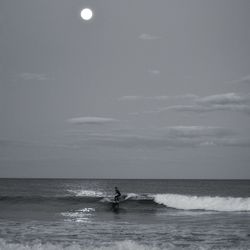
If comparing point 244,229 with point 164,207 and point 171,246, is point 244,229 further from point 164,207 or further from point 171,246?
point 164,207

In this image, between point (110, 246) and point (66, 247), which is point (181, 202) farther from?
point (66, 247)

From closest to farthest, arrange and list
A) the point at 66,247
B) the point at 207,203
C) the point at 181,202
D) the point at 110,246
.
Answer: the point at 66,247, the point at 110,246, the point at 207,203, the point at 181,202

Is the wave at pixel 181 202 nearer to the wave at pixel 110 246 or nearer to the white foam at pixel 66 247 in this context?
the wave at pixel 110 246

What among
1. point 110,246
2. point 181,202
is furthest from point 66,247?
point 181,202

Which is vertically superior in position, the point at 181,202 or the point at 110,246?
the point at 181,202

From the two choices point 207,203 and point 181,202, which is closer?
point 207,203

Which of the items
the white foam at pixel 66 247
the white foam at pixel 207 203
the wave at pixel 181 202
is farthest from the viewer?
the wave at pixel 181 202

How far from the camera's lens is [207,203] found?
3853cm

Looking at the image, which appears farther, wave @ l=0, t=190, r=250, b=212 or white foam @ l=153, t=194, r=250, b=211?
wave @ l=0, t=190, r=250, b=212

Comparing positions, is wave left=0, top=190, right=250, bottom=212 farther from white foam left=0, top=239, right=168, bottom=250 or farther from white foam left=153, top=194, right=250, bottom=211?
white foam left=0, top=239, right=168, bottom=250

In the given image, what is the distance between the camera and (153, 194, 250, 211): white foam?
34.5 metres

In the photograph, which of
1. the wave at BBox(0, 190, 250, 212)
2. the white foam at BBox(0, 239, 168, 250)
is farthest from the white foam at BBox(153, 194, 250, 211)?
the white foam at BBox(0, 239, 168, 250)

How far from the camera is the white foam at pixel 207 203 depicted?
34469 millimetres

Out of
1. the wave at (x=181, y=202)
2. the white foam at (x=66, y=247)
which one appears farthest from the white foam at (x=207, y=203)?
the white foam at (x=66, y=247)
